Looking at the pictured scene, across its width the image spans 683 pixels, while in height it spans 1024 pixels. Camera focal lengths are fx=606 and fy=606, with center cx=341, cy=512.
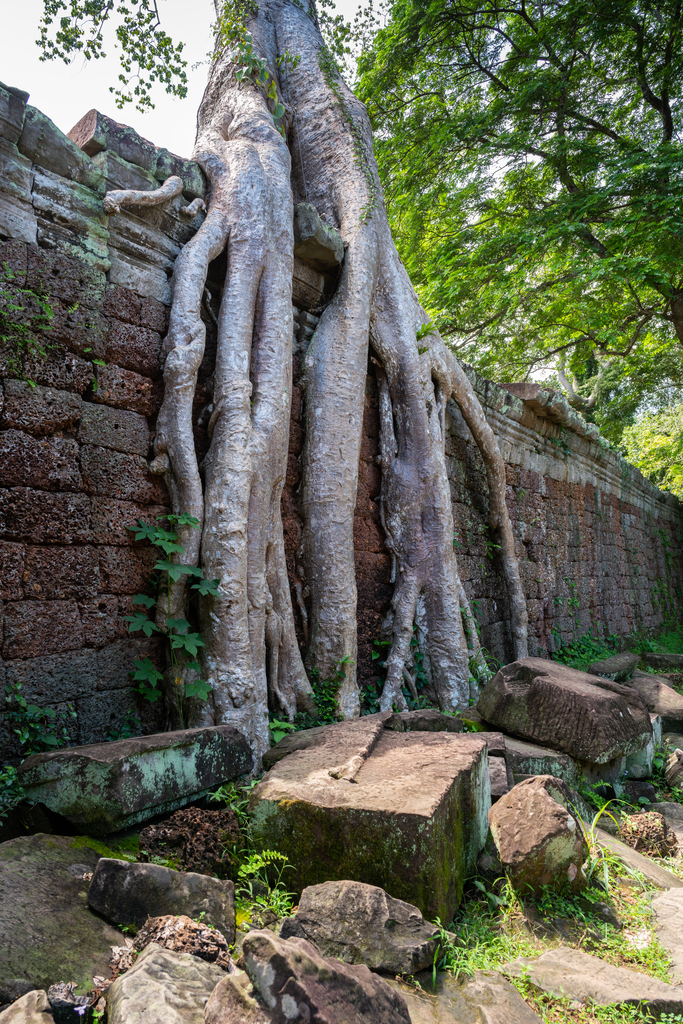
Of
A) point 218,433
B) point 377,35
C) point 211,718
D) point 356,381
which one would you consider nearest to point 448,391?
point 356,381

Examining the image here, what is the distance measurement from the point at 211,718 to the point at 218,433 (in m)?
1.38

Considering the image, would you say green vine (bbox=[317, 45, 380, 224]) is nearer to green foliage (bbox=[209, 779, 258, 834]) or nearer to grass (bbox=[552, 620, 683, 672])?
green foliage (bbox=[209, 779, 258, 834])

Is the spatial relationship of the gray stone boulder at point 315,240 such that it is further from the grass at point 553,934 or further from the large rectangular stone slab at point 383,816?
the grass at point 553,934

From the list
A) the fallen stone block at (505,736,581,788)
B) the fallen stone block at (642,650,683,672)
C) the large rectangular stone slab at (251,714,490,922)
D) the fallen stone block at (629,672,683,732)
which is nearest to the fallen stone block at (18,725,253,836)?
the large rectangular stone slab at (251,714,490,922)

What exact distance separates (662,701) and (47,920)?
4533 mm

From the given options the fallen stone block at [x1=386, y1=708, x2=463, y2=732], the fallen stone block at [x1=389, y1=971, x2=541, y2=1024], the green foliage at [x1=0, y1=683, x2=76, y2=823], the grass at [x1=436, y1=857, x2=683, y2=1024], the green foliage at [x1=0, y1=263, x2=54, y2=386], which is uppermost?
the green foliage at [x1=0, y1=263, x2=54, y2=386]

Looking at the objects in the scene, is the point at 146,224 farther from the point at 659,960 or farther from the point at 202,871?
the point at 659,960

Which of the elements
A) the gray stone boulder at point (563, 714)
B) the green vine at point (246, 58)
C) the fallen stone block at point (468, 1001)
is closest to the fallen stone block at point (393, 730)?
the gray stone boulder at point (563, 714)

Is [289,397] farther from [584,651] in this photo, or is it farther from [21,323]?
[584,651]

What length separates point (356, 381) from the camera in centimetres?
393

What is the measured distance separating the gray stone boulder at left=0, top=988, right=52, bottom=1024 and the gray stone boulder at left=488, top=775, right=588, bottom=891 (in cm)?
146

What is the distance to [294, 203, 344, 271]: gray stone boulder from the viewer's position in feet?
12.8

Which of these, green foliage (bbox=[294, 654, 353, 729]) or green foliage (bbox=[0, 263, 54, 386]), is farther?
green foliage (bbox=[294, 654, 353, 729])

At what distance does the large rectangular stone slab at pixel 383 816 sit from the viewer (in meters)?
1.79
